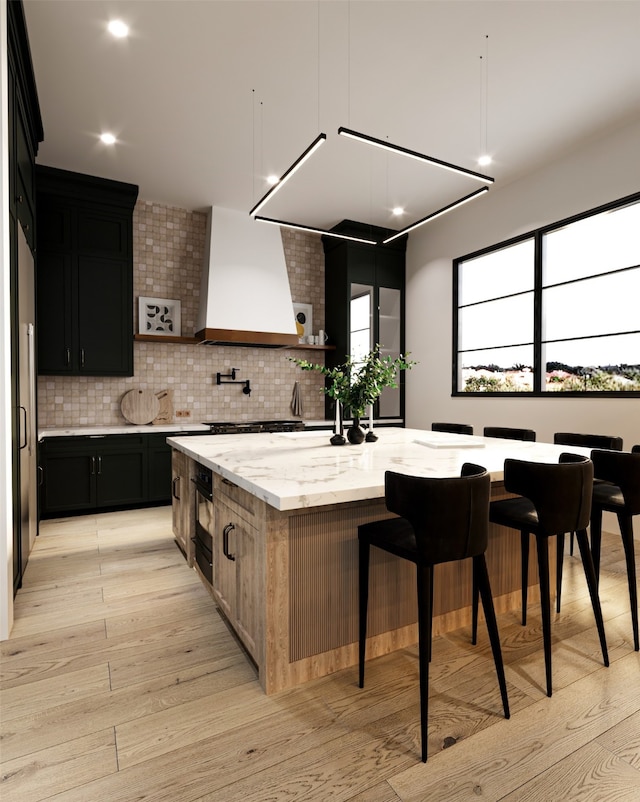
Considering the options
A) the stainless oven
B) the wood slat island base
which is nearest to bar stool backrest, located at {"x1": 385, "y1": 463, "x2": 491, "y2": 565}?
the wood slat island base

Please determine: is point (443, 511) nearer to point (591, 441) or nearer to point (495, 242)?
point (591, 441)

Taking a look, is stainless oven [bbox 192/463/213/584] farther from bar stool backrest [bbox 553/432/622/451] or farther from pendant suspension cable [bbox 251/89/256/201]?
pendant suspension cable [bbox 251/89/256/201]

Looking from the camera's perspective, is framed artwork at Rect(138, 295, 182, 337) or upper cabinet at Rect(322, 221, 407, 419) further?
upper cabinet at Rect(322, 221, 407, 419)

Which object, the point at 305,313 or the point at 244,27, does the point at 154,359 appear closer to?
the point at 305,313

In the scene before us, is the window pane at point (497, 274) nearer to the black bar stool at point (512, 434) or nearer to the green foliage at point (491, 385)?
the green foliage at point (491, 385)

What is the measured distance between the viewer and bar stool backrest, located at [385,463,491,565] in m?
1.56

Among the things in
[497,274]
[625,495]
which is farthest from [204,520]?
[497,274]

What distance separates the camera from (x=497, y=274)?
5.06 metres

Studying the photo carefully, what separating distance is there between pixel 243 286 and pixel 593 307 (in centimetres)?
352

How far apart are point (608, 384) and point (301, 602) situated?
11.2 feet

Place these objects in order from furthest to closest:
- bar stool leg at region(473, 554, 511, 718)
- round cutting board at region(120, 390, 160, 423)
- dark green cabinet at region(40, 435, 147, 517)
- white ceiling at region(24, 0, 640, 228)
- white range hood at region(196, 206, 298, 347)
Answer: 1. white range hood at region(196, 206, 298, 347)
2. round cutting board at region(120, 390, 160, 423)
3. dark green cabinet at region(40, 435, 147, 517)
4. white ceiling at region(24, 0, 640, 228)
5. bar stool leg at region(473, 554, 511, 718)

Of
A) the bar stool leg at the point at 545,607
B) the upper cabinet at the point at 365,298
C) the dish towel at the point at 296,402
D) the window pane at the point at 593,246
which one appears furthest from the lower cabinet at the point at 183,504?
the window pane at the point at 593,246

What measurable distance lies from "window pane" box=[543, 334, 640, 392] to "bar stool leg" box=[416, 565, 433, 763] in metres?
3.15

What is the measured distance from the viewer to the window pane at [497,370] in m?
4.75
